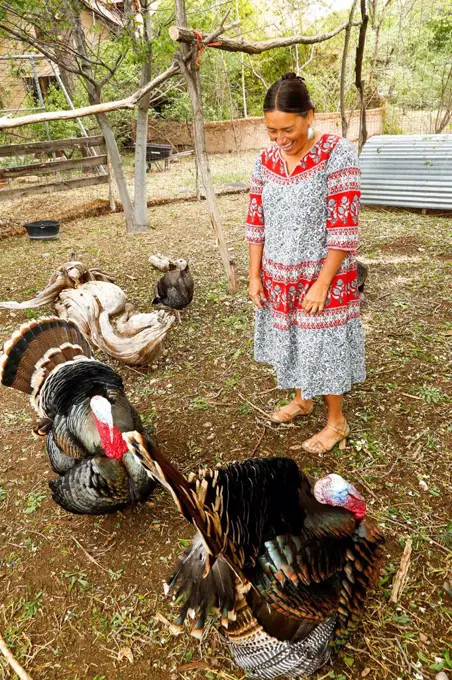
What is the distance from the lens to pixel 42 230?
7277 millimetres

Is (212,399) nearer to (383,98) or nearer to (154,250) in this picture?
(154,250)

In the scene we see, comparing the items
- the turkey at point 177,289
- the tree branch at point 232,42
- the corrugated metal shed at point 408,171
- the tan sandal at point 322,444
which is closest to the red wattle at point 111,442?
the tan sandal at point 322,444

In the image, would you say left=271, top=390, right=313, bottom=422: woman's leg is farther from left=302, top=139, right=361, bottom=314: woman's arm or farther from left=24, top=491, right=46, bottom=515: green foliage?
left=24, top=491, right=46, bottom=515: green foliage

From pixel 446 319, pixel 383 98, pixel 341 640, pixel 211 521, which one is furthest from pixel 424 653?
pixel 383 98

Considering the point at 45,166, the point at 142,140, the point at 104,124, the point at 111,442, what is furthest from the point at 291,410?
the point at 45,166

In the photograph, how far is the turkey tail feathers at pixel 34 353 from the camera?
8.80 feet

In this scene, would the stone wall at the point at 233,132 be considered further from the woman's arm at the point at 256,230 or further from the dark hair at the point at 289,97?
the dark hair at the point at 289,97

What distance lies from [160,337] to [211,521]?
2323 millimetres

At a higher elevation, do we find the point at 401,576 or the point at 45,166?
the point at 45,166

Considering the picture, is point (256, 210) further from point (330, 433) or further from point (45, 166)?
point (45, 166)

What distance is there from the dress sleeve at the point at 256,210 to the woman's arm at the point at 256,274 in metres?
0.05

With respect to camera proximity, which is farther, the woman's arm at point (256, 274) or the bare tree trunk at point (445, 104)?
the bare tree trunk at point (445, 104)

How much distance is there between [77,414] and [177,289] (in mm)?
2321

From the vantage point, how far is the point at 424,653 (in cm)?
182
